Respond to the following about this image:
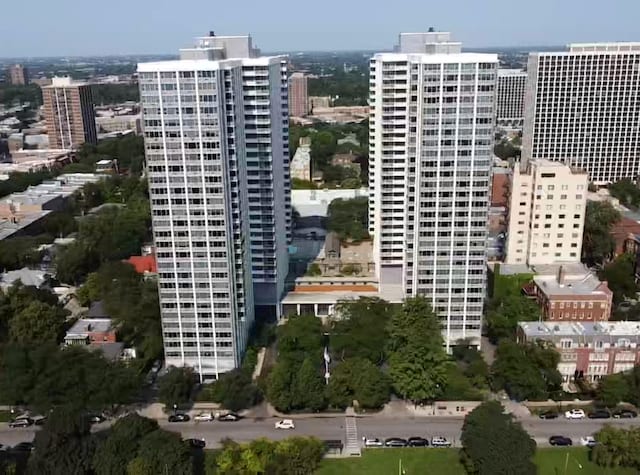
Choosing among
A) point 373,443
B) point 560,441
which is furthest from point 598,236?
point 373,443

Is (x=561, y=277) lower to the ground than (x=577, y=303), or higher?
higher

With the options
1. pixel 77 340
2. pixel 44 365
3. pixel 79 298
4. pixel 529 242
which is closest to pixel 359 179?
pixel 529 242

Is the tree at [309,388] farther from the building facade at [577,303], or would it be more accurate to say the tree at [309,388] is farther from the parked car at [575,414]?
the building facade at [577,303]

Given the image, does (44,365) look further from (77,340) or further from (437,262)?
(437,262)

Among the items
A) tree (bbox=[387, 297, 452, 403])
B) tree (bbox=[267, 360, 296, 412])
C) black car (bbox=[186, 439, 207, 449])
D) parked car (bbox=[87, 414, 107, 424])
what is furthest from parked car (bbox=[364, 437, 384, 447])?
parked car (bbox=[87, 414, 107, 424])

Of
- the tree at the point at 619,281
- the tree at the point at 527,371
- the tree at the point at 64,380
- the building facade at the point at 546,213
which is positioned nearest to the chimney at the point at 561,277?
the building facade at the point at 546,213

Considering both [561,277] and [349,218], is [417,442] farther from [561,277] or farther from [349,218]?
[349,218]

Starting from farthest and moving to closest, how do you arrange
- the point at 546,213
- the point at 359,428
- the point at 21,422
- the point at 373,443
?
1. the point at 546,213
2. the point at 21,422
3. the point at 359,428
4. the point at 373,443
